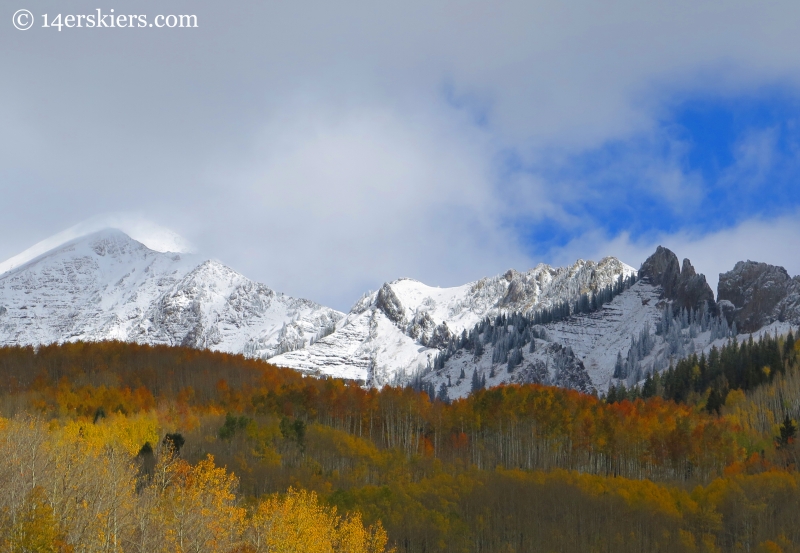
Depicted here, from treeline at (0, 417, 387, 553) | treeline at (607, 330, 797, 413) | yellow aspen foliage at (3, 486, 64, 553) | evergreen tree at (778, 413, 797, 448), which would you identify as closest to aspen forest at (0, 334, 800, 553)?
yellow aspen foliage at (3, 486, 64, 553)

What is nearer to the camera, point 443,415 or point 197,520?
point 197,520

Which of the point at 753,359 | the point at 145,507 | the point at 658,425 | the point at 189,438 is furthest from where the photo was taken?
the point at 753,359

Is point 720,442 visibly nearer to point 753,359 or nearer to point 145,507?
point 753,359

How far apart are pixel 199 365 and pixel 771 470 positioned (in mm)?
132664

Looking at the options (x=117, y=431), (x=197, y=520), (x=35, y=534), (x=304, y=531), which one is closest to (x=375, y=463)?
(x=117, y=431)

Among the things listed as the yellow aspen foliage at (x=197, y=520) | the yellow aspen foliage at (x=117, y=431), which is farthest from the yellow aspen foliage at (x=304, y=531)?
the yellow aspen foliage at (x=117, y=431)

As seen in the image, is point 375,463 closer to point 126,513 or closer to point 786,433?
point 126,513

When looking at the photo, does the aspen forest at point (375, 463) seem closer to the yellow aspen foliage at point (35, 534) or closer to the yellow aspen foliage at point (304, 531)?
the yellow aspen foliage at point (35, 534)

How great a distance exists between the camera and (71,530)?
175 ft

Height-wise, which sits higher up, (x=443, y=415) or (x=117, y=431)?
(x=443, y=415)

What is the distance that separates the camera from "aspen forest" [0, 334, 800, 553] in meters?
62.3

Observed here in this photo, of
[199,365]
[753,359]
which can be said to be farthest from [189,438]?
[753,359]

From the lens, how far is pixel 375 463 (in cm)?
11725

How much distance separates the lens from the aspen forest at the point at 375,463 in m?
62.3
